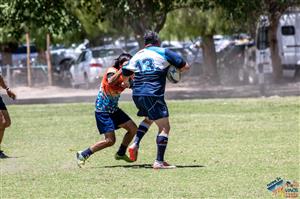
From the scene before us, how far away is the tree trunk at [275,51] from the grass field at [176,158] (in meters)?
15.2

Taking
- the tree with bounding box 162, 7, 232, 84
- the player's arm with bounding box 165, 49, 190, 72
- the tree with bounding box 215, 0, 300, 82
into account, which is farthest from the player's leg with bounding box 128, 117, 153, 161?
the tree with bounding box 162, 7, 232, 84

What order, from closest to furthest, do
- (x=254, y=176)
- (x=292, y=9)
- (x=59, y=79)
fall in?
(x=254, y=176) < (x=292, y=9) < (x=59, y=79)

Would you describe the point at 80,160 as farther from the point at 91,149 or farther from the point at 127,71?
the point at 127,71

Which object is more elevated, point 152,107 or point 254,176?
point 152,107

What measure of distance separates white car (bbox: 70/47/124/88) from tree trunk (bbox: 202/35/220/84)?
13.5 ft

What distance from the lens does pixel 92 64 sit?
1545 inches

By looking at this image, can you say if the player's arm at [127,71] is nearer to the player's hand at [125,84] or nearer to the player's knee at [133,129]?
the player's hand at [125,84]

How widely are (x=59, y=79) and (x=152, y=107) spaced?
32.9 meters

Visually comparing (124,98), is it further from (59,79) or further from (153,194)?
(153,194)

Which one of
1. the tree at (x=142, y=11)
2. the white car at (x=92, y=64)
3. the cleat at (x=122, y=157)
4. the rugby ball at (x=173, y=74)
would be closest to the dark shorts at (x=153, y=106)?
the rugby ball at (x=173, y=74)

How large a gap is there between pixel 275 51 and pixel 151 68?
26626mm

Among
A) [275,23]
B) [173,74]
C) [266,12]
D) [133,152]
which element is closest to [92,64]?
[266,12]

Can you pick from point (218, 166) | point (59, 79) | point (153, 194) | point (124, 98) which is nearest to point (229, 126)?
point (218, 166)

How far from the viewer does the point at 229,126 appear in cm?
1912
